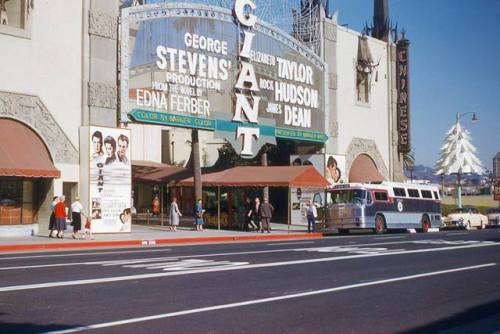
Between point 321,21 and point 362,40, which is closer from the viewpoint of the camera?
point 321,21

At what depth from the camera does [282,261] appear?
54.2 ft

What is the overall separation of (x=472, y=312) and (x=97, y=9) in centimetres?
2471

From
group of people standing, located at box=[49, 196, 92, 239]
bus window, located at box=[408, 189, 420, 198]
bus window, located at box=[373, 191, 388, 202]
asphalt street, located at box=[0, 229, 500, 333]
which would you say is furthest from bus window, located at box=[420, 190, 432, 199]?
asphalt street, located at box=[0, 229, 500, 333]

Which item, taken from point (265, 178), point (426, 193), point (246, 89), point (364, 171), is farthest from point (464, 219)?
point (246, 89)

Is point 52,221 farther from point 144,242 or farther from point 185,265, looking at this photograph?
point 185,265

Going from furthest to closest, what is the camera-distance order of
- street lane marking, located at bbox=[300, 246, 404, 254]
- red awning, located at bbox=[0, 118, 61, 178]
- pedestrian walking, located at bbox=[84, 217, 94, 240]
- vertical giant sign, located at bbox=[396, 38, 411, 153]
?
vertical giant sign, located at bbox=[396, 38, 411, 153], pedestrian walking, located at bbox=[84, 217, 94, 240], red awning, located at bbox=[0, 118, 61, 178], street lane marking, located at bbox=[300, 246, 404, 254]

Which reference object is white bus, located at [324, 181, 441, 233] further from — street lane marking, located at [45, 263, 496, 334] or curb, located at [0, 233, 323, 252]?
street lane marking, located at [45, 263, 496, 334]

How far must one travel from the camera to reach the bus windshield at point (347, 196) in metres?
33.6

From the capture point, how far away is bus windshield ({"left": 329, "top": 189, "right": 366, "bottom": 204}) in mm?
33562

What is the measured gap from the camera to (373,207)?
111 ft

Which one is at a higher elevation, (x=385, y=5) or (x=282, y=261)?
(x=385, y=5)

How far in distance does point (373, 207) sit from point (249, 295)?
24.0m

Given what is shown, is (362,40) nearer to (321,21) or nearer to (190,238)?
(321,21)

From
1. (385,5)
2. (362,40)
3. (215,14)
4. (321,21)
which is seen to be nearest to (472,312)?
(215,14)
